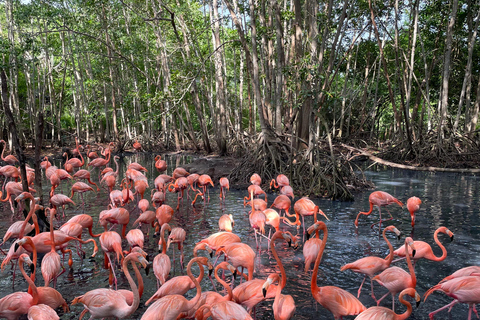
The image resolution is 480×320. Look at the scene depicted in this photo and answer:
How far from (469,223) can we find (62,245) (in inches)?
271

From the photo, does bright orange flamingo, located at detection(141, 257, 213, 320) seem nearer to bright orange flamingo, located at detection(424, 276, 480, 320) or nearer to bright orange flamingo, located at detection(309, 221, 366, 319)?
bright orange flamingo, located at detection(309, 221, 366, 319)

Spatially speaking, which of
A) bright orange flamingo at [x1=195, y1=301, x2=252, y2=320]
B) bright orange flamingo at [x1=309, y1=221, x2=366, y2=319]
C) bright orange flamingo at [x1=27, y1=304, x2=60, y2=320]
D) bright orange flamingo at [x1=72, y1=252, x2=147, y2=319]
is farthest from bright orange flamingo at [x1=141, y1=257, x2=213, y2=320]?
bright orange flamingo at [x1=309, y1=221, x2=366, y2=319]

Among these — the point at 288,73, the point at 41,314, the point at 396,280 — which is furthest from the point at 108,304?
the point at 288,73

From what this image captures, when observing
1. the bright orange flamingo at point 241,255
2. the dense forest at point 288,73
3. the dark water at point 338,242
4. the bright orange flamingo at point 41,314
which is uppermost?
the dense forest at point 288,73

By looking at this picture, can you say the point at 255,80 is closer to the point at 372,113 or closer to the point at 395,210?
the point at 395,210

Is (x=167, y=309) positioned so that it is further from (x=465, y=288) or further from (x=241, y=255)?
(x=465, y=288)

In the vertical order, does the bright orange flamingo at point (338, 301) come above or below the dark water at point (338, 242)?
above

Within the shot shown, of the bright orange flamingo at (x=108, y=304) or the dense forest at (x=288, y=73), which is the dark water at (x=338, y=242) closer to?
the bright orange flamingo at (x=108, y=304)

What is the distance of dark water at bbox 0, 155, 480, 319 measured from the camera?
14.6ft

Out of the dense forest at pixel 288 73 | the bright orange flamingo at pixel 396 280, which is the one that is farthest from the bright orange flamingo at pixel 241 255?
the dense forest at pixel 288 73

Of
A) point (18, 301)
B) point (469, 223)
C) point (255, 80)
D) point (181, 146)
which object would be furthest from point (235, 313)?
point (181, 146)

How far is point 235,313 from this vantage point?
3.05 m

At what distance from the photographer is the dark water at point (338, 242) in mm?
4465

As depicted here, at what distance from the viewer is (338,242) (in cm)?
632
